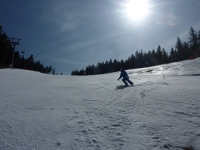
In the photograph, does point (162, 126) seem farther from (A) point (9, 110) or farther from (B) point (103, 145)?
(A) point (9, 110)

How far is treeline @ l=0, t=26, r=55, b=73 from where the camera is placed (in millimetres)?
39219

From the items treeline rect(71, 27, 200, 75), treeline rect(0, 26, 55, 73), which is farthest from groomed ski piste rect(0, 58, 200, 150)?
treeline rect(71, 27, 200, 75)

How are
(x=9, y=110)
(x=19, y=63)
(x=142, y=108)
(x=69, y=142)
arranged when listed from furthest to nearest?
(x=19, y=63), (x=142, y=108), (x=9, y=110), (x=69, y=142)

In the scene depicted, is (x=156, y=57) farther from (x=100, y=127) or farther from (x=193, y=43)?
(x=100, y=127)

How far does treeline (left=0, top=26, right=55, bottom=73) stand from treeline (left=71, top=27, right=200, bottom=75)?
31.5m

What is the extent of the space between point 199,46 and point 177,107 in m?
59.5

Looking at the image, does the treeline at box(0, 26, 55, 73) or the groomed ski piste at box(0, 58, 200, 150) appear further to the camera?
the treeline at box(0, 26, 55, 73)

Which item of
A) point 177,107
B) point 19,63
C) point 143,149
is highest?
point 19,63

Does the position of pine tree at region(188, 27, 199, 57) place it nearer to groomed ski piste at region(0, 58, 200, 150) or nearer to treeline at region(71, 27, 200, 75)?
treeline at region(71, 27, 200, 75)

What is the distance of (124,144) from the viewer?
2.67 meters

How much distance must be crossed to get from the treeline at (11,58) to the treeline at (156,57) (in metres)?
31.5

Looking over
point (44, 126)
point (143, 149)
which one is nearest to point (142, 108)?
point (143, 149)

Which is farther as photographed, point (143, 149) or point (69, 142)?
point (69, 142)

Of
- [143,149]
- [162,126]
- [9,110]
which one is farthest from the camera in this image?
[9,110]
